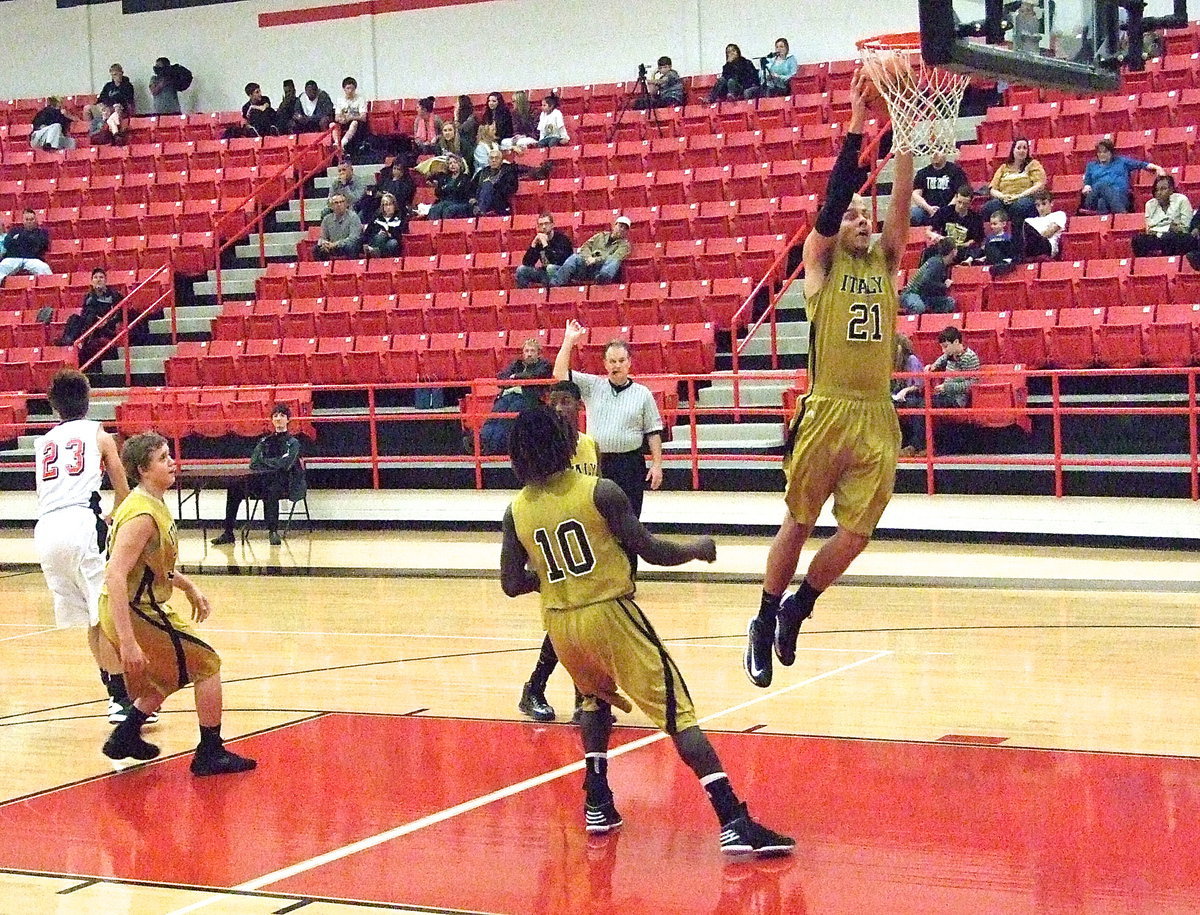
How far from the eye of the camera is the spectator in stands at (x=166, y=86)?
951 inches

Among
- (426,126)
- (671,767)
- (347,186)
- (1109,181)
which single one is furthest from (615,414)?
(426,126)

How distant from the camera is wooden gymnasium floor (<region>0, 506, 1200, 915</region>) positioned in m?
5.67

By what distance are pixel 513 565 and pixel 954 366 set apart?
853cm

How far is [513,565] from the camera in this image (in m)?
6.03

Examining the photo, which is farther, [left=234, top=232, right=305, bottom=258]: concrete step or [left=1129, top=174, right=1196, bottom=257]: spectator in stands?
[left=234, top=232, right=305, bottom=258]: concrete step

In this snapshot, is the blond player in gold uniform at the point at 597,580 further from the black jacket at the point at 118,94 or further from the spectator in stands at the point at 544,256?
the black jacket at the point at 118,94

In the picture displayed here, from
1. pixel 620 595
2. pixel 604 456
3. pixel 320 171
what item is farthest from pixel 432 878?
pixel 320 171

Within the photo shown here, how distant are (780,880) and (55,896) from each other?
7.97 feet

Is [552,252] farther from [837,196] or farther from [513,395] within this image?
[837,196]

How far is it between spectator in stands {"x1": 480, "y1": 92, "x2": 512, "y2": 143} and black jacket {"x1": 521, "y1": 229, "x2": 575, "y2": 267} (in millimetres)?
3395

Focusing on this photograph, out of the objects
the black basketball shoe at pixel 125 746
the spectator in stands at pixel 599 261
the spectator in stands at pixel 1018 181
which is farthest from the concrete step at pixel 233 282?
the black basketball shoe at pixel 125 746

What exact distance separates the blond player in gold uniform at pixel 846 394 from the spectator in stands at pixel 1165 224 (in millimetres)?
8967

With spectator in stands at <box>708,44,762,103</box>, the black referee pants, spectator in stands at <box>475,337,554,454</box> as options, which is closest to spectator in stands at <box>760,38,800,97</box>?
spectator in stands at <box>708,44,762,103</box>

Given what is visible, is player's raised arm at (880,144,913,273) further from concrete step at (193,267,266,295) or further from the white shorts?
concrete step at (193,267,266,295)
